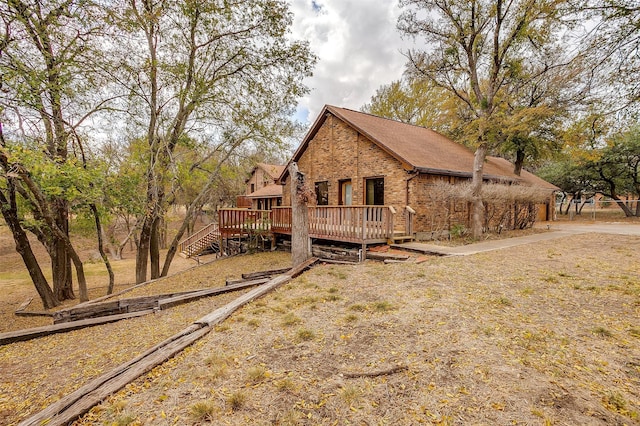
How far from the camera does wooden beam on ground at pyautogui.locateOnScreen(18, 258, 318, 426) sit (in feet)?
8.18

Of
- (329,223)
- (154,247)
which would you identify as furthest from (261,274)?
(154,247)

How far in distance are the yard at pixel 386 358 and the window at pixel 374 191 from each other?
642 centimetres

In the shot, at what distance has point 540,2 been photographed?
341 inches

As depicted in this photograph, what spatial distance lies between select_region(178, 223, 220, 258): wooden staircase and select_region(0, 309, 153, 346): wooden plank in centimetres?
1355

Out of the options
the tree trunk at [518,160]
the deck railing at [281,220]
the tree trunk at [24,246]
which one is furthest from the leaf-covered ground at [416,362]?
the tree trunk at [518,160]

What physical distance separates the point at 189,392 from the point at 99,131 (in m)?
9.39

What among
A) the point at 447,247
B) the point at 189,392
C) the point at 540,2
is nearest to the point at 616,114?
the point at 540,2

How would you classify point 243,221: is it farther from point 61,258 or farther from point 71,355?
point 71,355

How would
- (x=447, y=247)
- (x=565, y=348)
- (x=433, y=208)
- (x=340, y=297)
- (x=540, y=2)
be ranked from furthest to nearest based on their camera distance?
(x=433, y=208), (x=447, y=247), (x=540, y=2), (x=340, y=297), (x=565, y=348)

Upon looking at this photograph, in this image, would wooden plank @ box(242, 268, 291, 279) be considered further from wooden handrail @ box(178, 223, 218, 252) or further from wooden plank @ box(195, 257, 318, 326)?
wooden handrail @ box(178, 223, 218, 252)

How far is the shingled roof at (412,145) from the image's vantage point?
36.5 feet

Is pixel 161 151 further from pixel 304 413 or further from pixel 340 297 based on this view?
pixel 304 413

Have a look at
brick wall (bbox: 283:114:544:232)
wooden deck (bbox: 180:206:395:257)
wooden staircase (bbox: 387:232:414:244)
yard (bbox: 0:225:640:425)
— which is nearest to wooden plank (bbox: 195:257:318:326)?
yard (bbox: 0:225:640:425)

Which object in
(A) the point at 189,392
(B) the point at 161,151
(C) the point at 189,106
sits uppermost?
(C) the point at 189,106
